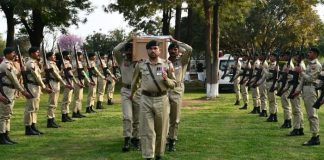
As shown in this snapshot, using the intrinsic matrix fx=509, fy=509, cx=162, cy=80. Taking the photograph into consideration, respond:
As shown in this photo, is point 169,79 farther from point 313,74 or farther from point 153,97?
point 313,74

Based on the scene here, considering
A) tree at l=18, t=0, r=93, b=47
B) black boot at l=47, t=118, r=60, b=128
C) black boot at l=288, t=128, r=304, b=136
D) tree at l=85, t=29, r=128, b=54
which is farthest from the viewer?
tree at l=85, t=29, r=128, b=54

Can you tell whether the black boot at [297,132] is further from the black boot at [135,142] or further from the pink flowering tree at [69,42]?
the pink flowering tree at [69,42]

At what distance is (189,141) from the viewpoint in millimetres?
10414

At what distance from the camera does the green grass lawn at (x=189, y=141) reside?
29.7 ft

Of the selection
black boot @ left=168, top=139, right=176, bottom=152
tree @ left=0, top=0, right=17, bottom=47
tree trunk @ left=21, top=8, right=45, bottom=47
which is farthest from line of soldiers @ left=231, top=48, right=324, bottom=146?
tree trunk @ left=21, top=8, right=45, bottom=47

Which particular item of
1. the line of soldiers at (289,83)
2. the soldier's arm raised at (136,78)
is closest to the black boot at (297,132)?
the line of soldiers at (289,83)

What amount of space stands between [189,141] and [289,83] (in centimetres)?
247

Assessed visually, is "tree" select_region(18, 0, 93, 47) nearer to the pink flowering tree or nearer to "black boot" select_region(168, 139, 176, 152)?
the pink flowering tree

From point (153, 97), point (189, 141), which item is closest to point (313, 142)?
point (189, 141)

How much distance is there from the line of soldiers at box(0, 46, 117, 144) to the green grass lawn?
1.41 ft

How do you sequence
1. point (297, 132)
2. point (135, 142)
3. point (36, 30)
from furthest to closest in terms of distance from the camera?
1. point (36, 30)
2. point (297, 132)
3. point (135, 142)

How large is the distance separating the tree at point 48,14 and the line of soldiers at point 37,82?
7.91 meters

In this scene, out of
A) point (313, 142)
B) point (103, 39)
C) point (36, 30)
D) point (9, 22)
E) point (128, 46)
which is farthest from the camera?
point (103, 39)

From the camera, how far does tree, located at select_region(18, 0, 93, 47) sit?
76.1ft
